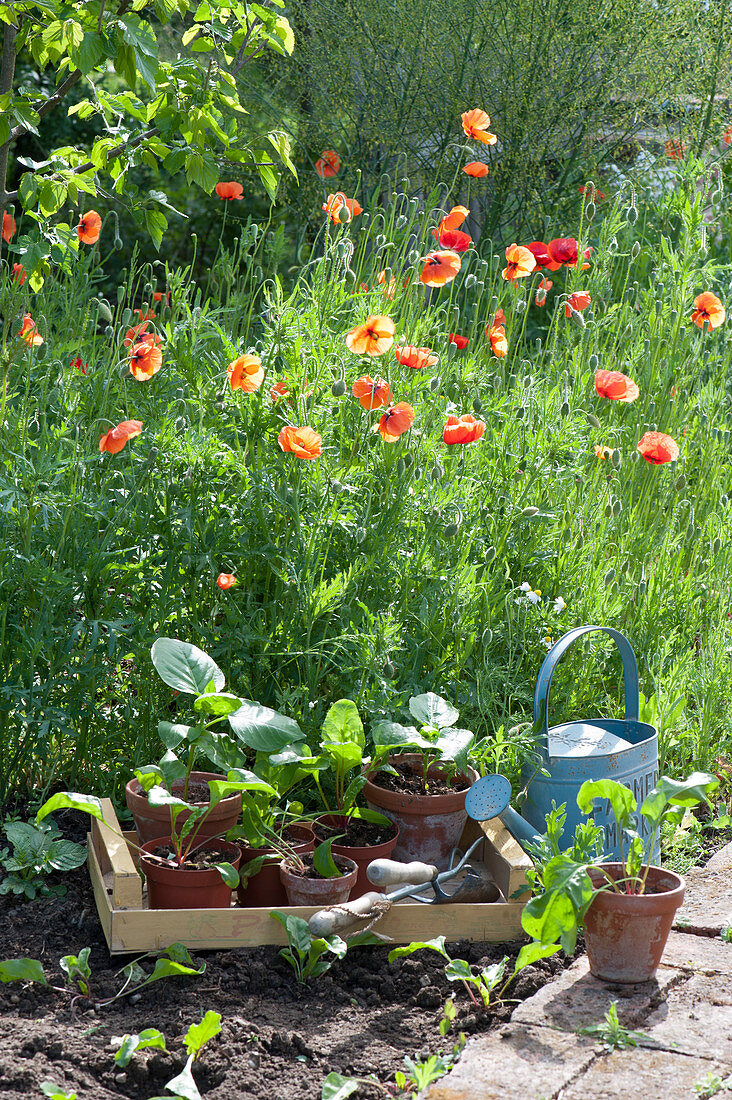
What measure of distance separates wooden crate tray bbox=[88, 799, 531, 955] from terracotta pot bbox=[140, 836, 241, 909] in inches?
1.5

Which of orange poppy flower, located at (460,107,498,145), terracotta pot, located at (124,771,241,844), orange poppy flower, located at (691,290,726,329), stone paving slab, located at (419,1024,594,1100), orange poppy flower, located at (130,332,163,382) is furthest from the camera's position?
orange poppy flower, located at (691,290,726,329)

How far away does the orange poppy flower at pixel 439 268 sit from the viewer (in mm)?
2857

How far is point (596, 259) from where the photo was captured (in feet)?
11.3

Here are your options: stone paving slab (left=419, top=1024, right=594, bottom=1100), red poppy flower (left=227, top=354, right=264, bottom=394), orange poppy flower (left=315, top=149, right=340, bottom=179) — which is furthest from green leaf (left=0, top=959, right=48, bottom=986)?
orange poppy flower (left=315, top=149, right=340, bottom=179)

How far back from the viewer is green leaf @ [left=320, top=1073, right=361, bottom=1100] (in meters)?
1.58

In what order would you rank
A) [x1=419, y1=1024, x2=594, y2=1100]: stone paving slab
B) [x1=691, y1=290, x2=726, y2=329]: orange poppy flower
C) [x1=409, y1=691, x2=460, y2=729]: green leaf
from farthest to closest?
1. [x1=691, y1=290, x2=726, y2=329]: orange poppy flower
2. [x1=409, y1=691, x2=460, y2=729]: green leaf
3. [x1=419, y1=1024, x2=594, y2=1100]: stone paving slab

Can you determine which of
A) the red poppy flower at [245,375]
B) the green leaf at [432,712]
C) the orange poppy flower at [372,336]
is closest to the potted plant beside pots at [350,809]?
the green leaf at [432,712]

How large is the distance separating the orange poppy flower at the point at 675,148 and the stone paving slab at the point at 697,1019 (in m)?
4.16

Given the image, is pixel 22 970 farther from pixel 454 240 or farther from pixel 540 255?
pixel 540 255

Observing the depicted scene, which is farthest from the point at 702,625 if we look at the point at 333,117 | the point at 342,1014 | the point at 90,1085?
the point at 333,117

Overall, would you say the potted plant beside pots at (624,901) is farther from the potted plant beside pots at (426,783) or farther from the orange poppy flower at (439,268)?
the orange poppy flower at (439,268)

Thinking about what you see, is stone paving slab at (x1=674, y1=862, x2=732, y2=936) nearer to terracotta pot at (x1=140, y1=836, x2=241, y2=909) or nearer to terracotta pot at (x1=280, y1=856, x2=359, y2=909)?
terracotta pot at (x1=280, y1=856, x2=359, y2=909)

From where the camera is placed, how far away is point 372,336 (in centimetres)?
248

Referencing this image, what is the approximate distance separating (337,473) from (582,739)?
0.85 meters
